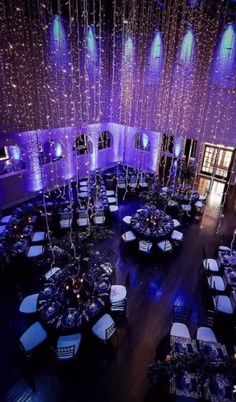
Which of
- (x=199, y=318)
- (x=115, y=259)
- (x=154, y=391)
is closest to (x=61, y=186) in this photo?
(x=115, y=259)

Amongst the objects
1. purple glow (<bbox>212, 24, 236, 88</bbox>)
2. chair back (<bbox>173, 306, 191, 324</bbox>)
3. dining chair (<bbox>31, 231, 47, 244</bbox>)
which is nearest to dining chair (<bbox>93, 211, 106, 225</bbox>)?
dining chair (<bbox>31, 231, 47, 244</bbox>)

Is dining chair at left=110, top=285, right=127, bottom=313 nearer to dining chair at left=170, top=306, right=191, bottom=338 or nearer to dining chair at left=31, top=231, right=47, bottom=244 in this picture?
dining chair at left=170, top=306, right=191, bottom=338

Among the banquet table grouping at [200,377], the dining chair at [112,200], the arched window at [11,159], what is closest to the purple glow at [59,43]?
the arched window at [11,159]

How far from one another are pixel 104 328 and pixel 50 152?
896cm

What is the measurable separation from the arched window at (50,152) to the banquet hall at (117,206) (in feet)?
0.18

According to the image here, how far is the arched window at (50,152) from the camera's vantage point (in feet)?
36.6

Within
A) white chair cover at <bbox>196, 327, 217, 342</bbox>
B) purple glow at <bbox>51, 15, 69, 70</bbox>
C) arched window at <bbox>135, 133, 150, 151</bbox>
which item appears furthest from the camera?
arched window at <bbox>135, 133, 150, 151</bbox>

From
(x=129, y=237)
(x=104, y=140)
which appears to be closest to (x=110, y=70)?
(x=104, y=140)

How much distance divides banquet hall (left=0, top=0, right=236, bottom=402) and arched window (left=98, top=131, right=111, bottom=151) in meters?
0.12

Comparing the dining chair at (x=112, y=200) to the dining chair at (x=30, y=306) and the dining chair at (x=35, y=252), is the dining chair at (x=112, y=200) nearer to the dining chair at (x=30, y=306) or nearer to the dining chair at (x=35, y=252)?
the dining chair at (x=35, y=252)

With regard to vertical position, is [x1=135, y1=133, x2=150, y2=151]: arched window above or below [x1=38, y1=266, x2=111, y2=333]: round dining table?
above

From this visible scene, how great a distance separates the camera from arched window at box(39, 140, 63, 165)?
11.2 m

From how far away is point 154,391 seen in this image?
433 centimetres

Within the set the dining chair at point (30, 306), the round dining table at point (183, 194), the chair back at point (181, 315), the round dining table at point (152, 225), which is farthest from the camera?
the round dining table at point (183, 194)
